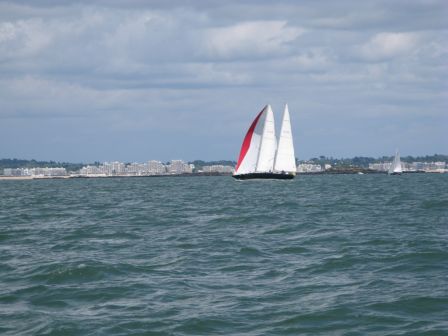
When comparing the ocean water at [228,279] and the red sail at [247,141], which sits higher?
the red sail at [247,141]

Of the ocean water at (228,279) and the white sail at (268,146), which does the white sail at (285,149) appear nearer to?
the white sail at (268,146)

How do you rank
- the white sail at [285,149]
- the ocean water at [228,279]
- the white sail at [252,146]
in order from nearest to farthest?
1. the ocean water at [228,279]
2. the white sail at [252,146]
3. the white sail at [285,149]

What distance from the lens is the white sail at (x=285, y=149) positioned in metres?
89.8

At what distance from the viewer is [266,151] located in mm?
89625

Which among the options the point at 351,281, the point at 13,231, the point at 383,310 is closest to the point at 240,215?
the point at 13,231

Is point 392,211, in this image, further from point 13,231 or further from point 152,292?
point 152,292

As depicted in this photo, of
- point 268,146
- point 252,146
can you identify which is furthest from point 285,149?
point 252,146

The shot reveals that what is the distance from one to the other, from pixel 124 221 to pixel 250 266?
15118 mm

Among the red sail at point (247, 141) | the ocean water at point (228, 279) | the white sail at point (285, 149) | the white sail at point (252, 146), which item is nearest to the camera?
the ocean water at point (228, 279)

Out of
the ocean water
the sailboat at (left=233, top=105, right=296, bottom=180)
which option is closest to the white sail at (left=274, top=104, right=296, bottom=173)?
the sailboat at (left=233, top=105, right=296, bottom=180)

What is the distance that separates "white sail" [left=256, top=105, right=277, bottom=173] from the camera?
88.3m

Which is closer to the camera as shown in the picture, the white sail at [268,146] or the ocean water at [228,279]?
the ocean water at [228,279]

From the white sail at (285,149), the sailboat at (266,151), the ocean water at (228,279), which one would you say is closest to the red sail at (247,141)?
the sailboat at (266,151)

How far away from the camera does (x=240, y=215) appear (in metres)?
34.0
